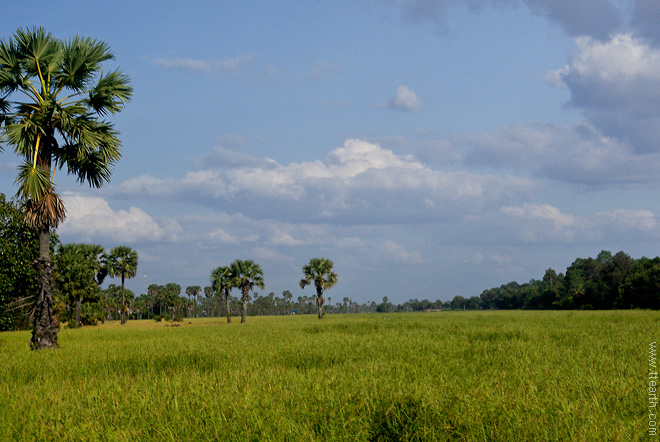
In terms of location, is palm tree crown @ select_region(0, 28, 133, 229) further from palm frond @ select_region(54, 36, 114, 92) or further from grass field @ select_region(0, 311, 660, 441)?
grass field @ select_region(0, 311, 660, 441)

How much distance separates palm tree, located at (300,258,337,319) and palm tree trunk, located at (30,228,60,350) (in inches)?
2154

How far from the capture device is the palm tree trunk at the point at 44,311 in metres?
16.9

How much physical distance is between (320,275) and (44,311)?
185 feet

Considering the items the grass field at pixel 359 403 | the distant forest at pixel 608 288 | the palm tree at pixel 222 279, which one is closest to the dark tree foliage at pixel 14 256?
the grass field at pixel 359 403

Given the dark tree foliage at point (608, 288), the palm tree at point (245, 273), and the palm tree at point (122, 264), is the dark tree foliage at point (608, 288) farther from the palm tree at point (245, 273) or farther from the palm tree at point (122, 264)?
the palm tree at point (122, 264)

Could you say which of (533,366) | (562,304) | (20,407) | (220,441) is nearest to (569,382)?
(533,366)

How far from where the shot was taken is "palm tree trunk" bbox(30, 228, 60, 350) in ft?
55.6

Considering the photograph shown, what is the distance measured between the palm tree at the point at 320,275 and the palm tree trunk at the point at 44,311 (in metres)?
54.7

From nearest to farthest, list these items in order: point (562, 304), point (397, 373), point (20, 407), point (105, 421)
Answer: point (105, 421)
point (20, 407)
point (397, 373)
point (562, 304)

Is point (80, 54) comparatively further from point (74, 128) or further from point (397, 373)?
point (397, 373)

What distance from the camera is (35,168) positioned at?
17.2 meters

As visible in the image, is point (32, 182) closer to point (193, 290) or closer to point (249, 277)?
point (249, 277)

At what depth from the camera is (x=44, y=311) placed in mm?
17312

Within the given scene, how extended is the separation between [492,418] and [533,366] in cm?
450
